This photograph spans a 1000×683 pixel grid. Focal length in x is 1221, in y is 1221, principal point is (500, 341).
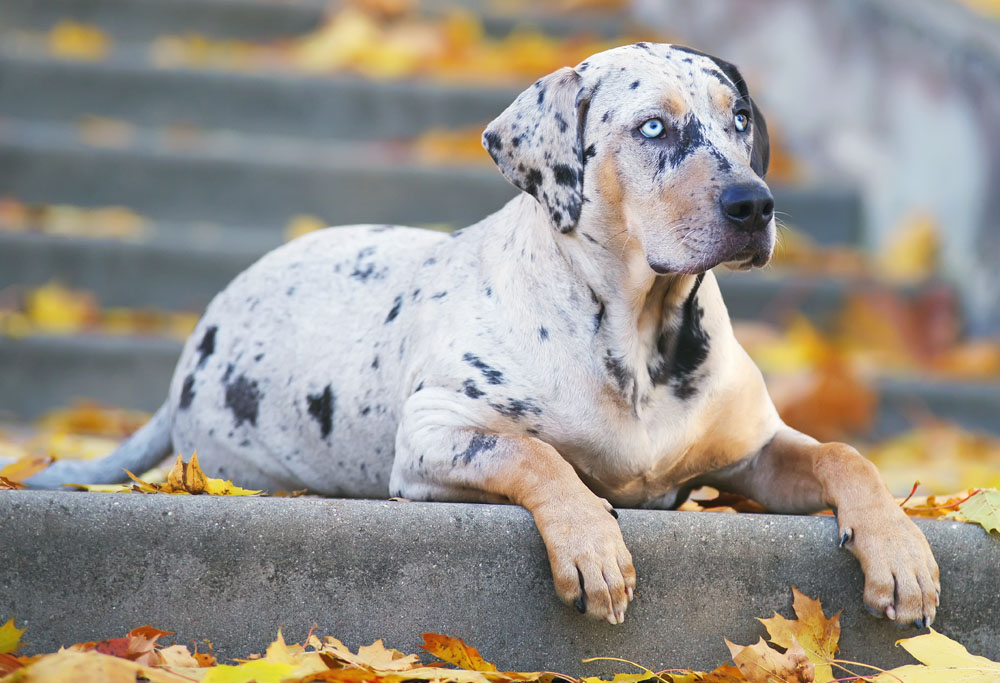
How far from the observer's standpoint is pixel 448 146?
6.86m

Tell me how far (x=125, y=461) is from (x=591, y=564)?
79.6 inches

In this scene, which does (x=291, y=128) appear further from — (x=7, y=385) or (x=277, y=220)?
(x=7, y=385)

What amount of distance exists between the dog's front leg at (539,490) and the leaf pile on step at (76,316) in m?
2.98

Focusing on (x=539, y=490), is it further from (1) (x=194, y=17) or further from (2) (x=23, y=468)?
(1) (x=194, y=17)

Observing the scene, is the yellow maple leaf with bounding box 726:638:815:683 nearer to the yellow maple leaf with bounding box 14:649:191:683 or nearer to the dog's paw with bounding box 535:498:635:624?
the dog's paw with bounding box 535:498:635:624

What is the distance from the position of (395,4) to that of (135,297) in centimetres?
286

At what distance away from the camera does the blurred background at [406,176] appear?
17.4 ft

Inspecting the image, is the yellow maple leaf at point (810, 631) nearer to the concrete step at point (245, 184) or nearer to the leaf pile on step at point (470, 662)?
the leaf pile on step at point (470, 662)

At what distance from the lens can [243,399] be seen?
11.5 feet

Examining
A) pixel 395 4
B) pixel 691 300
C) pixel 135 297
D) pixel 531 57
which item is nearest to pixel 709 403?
pixel 691 300

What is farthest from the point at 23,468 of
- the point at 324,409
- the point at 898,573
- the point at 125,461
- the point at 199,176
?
the point at 199,176

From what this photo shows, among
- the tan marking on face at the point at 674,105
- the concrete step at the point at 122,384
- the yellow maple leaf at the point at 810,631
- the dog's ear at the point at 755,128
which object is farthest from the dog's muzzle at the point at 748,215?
the concrete step at the point at 122,384

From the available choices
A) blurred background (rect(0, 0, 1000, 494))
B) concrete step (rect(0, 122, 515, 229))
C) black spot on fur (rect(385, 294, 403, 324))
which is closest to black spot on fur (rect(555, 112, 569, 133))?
black spot on fur (rect(385, 294, 403, 324))

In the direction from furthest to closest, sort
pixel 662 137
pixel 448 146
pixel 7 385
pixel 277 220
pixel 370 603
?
pixel 448 146
pixel 277 220
pixel 7 385
pixel 662 137
pixel 370 603
